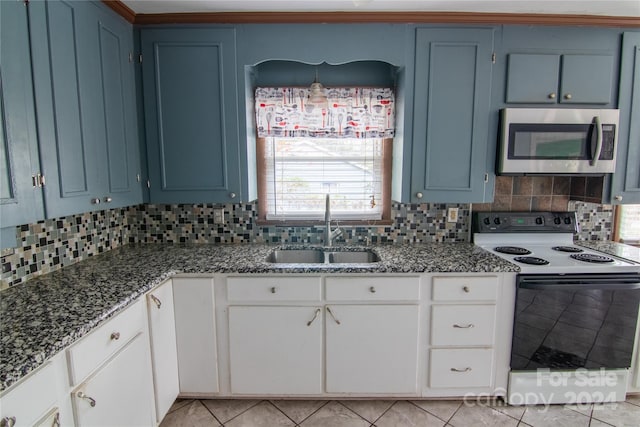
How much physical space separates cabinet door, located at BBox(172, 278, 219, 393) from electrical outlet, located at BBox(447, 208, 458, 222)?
1.66 m

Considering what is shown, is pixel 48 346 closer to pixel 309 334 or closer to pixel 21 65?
pixel 21 65

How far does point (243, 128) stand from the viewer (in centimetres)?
199

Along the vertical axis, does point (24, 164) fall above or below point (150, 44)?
below

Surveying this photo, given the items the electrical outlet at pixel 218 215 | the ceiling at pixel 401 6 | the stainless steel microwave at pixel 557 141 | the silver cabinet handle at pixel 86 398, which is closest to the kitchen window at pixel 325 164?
the electrical outlet at pixel 218 215

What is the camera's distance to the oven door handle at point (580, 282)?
1.73 m

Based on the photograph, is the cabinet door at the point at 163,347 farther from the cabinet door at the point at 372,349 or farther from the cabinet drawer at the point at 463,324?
the cabinet drawer at the point at 463,324

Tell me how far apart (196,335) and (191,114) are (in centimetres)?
131

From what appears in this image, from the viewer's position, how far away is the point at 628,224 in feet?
7.85

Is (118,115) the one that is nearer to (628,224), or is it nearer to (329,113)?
(329,113)

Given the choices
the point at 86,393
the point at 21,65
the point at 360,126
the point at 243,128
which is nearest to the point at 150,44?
the point at 243,128

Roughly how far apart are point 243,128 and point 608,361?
256cm

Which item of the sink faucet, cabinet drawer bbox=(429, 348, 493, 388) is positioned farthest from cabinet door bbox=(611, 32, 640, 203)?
the sink faucet

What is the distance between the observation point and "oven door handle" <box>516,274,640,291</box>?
1.73 m

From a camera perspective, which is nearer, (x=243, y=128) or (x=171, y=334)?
(x=171, y=334)
